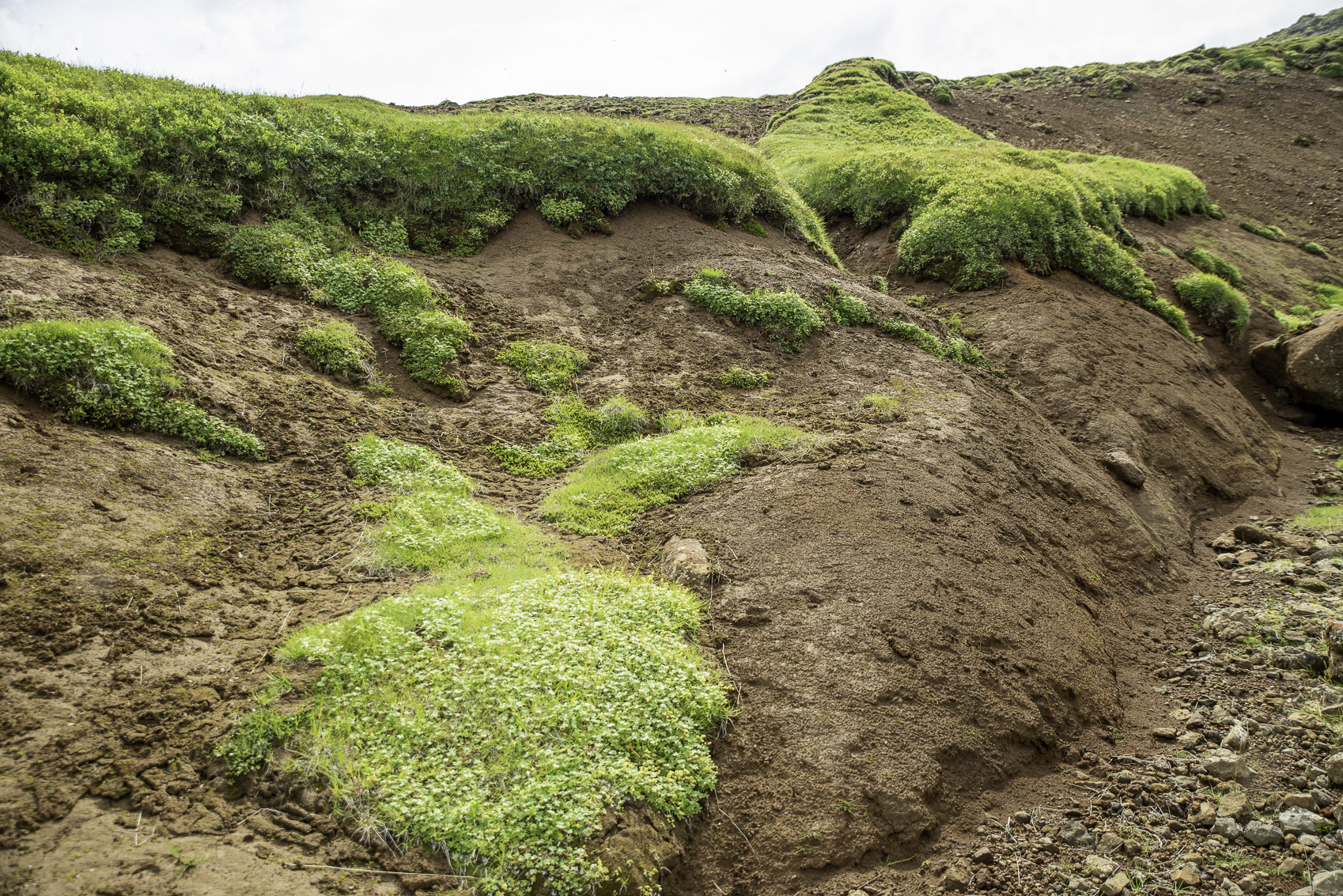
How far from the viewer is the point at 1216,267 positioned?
67.9 feet

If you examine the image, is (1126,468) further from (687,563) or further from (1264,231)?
(1264,231)

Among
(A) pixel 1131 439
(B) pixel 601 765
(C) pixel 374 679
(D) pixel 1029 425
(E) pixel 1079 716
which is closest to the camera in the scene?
(B) pixel 601 765

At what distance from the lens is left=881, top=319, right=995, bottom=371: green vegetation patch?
43.8 feet

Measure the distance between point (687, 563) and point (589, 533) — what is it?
142 cm

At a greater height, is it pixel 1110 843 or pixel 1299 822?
pixel 1299 822

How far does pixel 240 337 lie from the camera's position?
368 inches

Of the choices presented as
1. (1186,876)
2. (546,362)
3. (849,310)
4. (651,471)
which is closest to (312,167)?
(546,362)

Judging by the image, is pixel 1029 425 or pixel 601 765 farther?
pixel 1029 425

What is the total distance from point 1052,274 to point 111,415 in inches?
734

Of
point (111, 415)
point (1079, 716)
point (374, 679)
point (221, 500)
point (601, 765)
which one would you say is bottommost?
point (1079, 716)

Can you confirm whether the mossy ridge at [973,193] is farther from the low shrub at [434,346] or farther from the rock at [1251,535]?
the low shrub at [434,346]

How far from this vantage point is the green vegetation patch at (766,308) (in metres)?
12.8

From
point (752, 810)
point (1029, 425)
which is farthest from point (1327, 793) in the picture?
point (1029, 425)

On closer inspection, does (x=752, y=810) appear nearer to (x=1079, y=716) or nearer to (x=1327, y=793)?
(x=1079, y=716)
